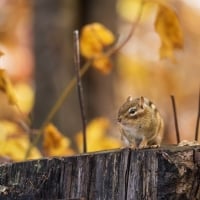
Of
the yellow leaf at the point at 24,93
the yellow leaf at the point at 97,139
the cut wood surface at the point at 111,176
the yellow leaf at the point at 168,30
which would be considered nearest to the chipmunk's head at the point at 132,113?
the yellow leaf at the point at 168,30

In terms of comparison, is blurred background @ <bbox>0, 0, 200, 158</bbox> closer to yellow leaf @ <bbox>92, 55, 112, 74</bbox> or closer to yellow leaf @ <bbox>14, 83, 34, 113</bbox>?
yellow leaf @ <bbox>14, 83, 34, 113</bbox>

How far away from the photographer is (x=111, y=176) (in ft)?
8.75

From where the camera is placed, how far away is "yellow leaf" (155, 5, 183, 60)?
358 cm

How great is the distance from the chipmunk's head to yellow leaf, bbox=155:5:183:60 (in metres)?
0.39

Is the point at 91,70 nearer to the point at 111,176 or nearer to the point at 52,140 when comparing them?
the point at 52,140

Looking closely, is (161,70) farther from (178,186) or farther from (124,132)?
(178,186)

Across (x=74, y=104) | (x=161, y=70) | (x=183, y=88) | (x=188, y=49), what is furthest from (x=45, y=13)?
(x=188, y=49)

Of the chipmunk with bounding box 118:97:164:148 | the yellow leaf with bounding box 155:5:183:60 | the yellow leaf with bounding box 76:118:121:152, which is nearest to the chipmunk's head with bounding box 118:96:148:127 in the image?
the chipmunk with bounding box 118:97:164:148

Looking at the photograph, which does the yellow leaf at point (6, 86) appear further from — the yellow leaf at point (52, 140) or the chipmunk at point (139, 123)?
the chipmunk at point (139, 123)

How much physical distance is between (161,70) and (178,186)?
6.62m

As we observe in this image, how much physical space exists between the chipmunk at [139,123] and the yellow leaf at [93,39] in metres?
0.72

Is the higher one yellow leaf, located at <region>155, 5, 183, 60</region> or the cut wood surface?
yellow leaf, located at <region>155, 5, 183, 60</region>

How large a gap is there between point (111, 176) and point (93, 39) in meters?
1.53

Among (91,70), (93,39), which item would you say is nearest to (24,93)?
(91,70)
